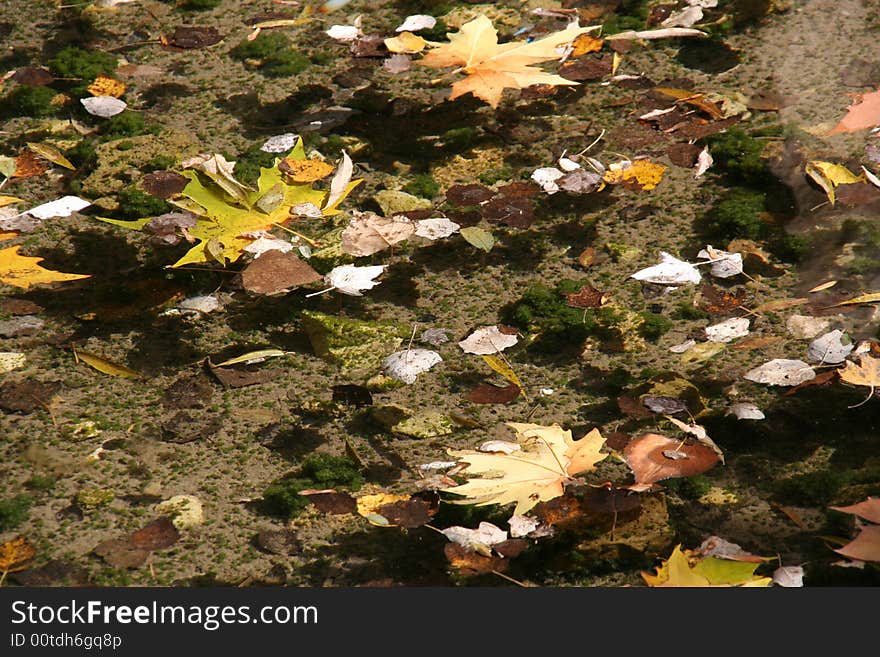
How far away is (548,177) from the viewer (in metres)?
2.17

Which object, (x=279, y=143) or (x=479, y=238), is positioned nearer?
(x=479, y=238)

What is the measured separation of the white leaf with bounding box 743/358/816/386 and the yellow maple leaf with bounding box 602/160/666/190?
559 millimetres

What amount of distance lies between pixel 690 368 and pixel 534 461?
14.9 inches

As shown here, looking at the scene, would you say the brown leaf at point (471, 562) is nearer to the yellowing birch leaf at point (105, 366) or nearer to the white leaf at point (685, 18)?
the yellowing birch leaf at point (105, 366)

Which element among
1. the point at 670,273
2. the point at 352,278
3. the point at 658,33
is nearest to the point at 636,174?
the point at 670,273

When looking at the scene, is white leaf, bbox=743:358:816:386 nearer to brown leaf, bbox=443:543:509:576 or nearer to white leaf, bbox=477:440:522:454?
white leaf, bbox=477:440:522:454

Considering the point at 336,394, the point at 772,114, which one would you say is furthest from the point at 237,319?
the point at 772,114

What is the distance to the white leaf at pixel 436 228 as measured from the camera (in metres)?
2.05

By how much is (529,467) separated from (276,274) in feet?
2.20

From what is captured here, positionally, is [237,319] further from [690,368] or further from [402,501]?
[690,368]

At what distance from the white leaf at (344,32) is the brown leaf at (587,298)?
1.12 m

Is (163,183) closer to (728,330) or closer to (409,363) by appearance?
(409,363)

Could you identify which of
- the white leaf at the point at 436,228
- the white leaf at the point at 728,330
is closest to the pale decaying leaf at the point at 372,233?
the white leaf at the point at 436,228

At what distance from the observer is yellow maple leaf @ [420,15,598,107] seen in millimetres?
2227
